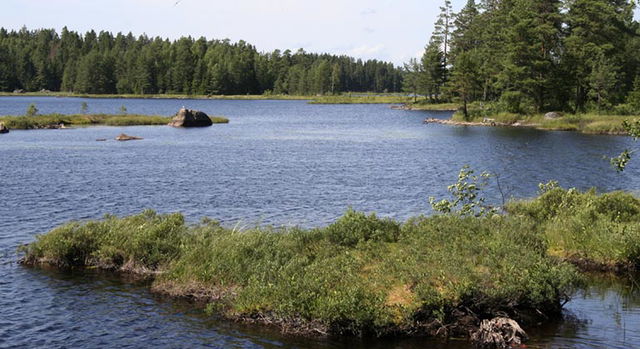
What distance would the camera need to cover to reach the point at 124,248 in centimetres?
2647

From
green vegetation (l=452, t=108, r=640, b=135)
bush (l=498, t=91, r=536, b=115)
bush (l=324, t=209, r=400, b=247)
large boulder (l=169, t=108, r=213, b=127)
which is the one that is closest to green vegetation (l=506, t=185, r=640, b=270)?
bush (l=324, t=209, r=400, b=247)

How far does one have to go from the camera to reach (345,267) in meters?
21.6

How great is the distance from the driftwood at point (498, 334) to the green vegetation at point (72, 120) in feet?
313

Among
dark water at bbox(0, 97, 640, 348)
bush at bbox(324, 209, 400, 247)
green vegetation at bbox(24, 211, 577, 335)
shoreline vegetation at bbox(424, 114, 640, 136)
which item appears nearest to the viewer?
green vegetation at bbox(24, 211, 577, 335)

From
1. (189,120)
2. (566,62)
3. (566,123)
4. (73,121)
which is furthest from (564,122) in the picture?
(73,121)

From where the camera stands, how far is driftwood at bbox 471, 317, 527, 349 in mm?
19109

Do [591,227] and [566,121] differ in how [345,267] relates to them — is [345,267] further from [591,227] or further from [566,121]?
[566,121]

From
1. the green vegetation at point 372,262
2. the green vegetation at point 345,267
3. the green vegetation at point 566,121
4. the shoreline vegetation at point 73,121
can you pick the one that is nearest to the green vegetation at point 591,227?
the green vegetation at point 372,262

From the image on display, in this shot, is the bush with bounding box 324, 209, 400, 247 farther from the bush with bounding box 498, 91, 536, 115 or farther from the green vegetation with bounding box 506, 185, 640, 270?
the bush with bounding box 498, 91, 536, 115

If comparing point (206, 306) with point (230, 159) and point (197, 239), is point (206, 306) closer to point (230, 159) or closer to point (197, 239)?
point (197, 239)

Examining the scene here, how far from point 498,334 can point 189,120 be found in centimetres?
9730

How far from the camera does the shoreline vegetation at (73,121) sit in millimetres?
100438

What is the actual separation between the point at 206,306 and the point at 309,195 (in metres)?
22.2

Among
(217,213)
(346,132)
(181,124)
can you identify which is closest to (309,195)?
(217,213)
